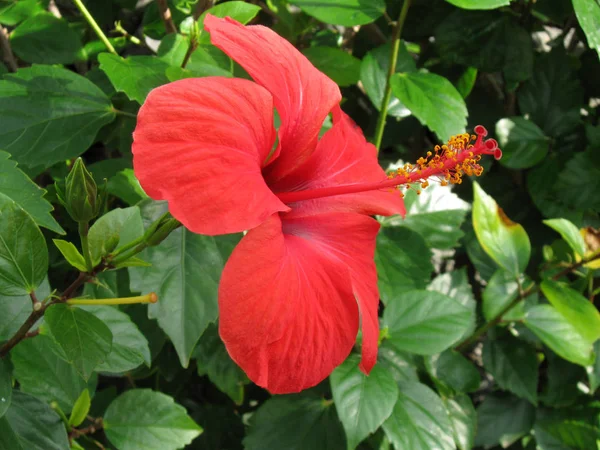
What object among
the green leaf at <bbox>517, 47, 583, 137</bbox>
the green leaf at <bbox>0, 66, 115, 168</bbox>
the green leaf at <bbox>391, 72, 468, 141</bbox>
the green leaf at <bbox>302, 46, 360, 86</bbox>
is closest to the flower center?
the green leaf at <bbox>391, 72, 468, 141</bbox>

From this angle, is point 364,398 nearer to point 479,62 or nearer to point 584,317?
point 584,317

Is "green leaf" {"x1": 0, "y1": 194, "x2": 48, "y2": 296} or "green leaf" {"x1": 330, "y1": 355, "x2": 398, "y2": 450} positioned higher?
"green leaf" {"x1": 0, "y1": 194, "x2": 48, "y2": 296}

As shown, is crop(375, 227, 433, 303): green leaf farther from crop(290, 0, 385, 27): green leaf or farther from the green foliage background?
crop(290, 0, 385, 27): green leaf

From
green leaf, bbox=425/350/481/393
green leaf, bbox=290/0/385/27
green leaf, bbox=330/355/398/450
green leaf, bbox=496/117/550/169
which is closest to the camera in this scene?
green leaf, bbox=330/355/398/450

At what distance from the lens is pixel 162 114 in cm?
62

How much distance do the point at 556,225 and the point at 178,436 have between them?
840 millimetres

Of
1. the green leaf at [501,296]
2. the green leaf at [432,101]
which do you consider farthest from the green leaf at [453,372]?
the green leaf at [432,101]

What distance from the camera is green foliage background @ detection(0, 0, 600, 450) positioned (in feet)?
2.72

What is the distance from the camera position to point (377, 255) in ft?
4.07

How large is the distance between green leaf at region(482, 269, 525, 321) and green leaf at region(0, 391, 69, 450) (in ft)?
3.07

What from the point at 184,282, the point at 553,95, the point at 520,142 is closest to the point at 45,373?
the point at 184,282

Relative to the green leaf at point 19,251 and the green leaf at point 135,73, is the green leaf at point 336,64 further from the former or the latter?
the green leaf at point 19,251

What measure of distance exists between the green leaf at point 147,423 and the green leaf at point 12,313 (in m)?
0.24

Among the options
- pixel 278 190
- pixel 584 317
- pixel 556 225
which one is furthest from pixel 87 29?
pixel 584 317
